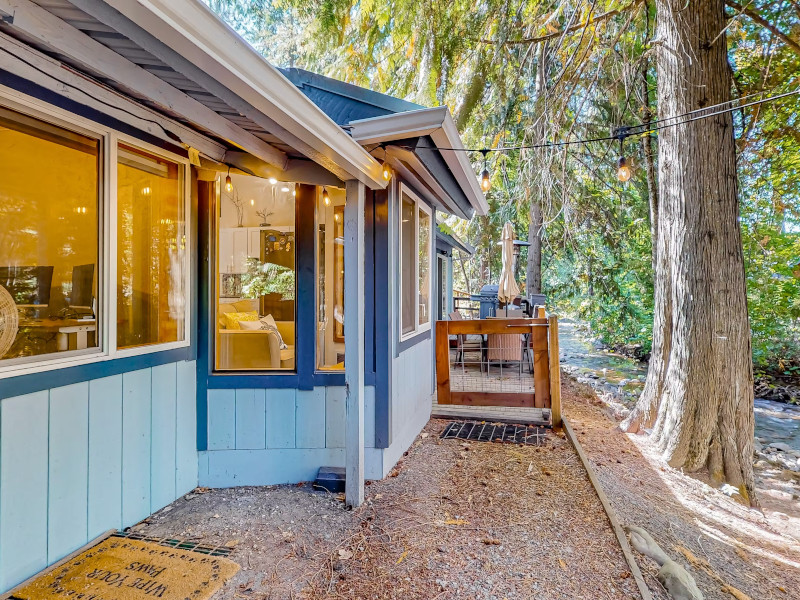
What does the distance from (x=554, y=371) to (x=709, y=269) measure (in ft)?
5.68

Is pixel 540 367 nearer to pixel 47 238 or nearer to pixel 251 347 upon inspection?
pixel 251 347

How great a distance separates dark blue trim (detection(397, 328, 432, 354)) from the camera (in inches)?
138

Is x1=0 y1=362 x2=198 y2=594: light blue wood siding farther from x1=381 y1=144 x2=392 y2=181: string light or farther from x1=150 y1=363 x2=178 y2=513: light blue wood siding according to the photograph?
x1=381 y1=144 x2=392 y2=181: string light

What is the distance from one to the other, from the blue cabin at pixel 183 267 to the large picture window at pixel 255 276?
2cm

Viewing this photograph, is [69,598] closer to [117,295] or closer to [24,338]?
[24,338]

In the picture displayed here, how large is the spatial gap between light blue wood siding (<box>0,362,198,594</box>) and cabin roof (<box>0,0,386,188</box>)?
161 centimetres

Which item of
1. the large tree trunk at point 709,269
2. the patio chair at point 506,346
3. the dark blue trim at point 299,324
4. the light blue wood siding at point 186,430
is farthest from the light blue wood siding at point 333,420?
the large tree trunk at point 709,269

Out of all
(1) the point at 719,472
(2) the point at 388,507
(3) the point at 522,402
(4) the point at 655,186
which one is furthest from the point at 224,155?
(4) the point at 655,186

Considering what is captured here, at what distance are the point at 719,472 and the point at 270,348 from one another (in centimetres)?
421

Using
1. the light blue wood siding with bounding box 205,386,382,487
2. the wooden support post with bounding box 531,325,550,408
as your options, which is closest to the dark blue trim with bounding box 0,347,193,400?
the light blue wood siding with bounding box 205,386,382,487

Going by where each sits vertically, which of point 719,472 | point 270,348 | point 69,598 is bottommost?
point 719,472

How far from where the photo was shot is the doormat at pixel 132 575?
186cm

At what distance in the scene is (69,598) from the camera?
182 centimetres

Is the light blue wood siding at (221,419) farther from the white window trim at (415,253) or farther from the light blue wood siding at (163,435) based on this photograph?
the white window trim at (415,253)
